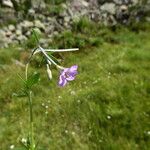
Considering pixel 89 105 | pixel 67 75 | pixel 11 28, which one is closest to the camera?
pixel 67 75

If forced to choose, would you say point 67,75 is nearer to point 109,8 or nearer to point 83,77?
point 83,77

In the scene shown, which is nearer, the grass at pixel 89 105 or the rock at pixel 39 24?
the grass at pixel 89 105

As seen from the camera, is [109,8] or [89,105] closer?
[89,105]

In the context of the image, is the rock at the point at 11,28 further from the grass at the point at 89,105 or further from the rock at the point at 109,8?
the rock at the point at 109,8

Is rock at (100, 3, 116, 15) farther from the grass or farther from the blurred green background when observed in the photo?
the grass

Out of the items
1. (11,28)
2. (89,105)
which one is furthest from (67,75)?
(11,28)

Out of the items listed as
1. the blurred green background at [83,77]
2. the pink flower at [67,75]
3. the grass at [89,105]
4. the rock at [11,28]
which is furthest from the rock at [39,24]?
the pink flower at [67,75]
